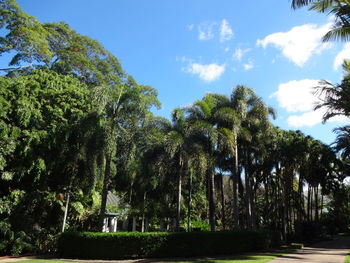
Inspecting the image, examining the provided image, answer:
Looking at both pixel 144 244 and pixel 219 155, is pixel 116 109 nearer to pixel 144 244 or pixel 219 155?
pixel 144 244

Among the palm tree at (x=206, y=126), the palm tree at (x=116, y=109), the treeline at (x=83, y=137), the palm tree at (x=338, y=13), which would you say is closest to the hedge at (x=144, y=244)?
the treeline at (x=83, y=137)

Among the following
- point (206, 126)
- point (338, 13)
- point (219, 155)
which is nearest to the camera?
point (338, 13)

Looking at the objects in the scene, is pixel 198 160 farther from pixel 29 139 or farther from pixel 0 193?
pixel 0 193

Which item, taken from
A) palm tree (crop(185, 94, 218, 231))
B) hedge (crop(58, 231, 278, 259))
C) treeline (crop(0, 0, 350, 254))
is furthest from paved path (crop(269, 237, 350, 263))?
palm tree (crop(185, 94, 218, 231))

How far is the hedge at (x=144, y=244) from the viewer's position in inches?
596

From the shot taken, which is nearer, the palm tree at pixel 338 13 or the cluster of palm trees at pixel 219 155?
the palm tree at pixel 338 13

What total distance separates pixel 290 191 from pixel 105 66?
77.2 feet

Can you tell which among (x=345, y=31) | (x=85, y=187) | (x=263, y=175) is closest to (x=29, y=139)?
(x=85, y=187)

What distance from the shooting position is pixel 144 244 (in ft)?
51.1

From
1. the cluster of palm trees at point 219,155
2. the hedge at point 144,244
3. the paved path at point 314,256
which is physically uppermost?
the cluster of palm trees at point 219,155

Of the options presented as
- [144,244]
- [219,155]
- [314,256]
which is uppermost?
[219,155]

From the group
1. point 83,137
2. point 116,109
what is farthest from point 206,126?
point 83,137

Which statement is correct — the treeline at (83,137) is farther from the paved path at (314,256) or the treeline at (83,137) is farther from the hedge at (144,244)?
the paved path at (314,256)

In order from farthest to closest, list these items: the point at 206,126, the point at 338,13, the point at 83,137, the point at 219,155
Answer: the point at 219,155, the point at 206,126, the point at 83,137, the point at 338,13
